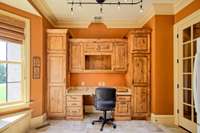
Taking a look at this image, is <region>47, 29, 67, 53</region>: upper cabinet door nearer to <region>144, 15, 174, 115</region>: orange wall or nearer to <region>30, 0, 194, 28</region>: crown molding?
<region>30, 0, 194, 28</region>: crown molding

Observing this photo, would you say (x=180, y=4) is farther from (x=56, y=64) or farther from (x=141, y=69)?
(x=56, y=64)

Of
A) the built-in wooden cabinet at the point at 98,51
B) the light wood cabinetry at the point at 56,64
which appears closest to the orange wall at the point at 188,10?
the built-in wooden cabinet at the point at 98,51

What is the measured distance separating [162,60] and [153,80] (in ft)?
1.78

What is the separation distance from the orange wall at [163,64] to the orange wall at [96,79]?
152 cm

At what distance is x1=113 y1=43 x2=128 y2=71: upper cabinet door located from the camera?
19.5 ft

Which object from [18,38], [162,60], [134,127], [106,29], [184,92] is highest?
[106,29]

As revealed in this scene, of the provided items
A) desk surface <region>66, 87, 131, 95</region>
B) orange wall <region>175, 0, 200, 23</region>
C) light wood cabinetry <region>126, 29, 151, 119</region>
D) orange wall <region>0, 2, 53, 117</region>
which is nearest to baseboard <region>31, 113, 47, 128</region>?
orange wall <region>0, 2, 53, 117</region>

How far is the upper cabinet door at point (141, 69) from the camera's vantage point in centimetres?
545

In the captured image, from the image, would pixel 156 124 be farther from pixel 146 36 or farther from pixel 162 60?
pixel 146 36

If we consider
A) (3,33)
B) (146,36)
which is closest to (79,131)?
(3,33)

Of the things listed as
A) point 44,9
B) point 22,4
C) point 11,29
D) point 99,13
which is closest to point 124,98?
point 99,13

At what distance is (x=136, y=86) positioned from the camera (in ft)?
17.9

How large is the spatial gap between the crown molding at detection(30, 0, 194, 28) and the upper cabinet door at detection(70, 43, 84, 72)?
33.1 inches

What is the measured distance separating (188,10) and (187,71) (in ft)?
4.24
